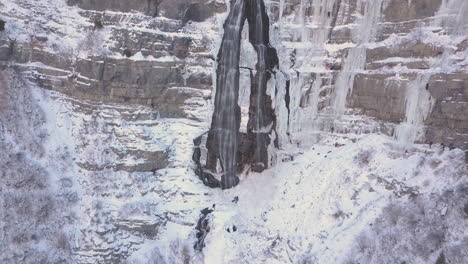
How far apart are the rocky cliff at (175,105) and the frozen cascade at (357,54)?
70 millimetres

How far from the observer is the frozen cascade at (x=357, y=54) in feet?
82.6

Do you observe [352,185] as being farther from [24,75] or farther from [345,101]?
[24,75]

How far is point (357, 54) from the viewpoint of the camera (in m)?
25.7

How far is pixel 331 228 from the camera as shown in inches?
872

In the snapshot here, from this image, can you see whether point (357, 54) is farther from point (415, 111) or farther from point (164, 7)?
point (164, 7)

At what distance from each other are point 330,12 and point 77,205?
17.1m

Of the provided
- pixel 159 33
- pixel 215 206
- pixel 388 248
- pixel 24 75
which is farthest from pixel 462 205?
pixel 24 75

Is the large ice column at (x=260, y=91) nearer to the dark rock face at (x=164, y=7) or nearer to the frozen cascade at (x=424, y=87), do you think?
the dark rock face at (x=164, y=7)

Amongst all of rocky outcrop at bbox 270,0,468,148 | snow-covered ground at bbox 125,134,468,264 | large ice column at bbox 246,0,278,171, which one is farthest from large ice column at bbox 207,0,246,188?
rocky outcrop at bbox 270,0,468,148

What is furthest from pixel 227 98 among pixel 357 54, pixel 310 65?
pixel 357 54

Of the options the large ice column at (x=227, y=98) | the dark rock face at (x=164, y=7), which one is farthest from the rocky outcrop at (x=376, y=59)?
the dark rock face at (x=164, y=7)

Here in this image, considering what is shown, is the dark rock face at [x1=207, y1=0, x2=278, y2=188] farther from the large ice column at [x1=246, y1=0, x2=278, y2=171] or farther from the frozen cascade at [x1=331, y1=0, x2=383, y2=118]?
the frozen cascade at [x1=331, y1=0, x2=383, y2=118]

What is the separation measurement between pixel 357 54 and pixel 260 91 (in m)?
5.61

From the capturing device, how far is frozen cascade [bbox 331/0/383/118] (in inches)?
992
